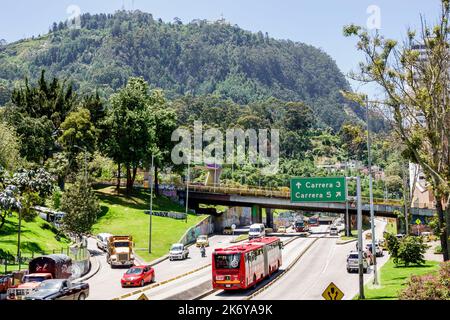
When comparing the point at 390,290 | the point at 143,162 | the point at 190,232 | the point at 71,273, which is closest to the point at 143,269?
the point at 71,273

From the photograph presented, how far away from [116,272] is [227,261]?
746 inches

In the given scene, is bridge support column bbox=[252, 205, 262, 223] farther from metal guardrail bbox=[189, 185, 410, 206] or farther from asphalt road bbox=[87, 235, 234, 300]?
asphalt road bbox=[87, 235, 234, 300]

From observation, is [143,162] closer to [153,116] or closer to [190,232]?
[153,116]

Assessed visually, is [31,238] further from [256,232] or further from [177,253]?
[256,232]

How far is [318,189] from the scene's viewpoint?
249 ft

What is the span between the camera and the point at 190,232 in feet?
264

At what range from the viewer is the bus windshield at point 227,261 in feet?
124

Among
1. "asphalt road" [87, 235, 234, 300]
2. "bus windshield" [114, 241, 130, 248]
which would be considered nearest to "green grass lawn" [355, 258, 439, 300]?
"asphalt road" [87, 235, 234, 300]

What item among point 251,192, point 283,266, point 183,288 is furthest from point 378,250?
point 251,192

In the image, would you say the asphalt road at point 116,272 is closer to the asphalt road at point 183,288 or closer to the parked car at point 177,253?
the parked car at point 177,253

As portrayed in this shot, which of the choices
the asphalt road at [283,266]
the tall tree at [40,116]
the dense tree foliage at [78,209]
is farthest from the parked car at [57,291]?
the tall tree at [40,116]

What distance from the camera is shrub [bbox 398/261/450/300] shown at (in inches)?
944
